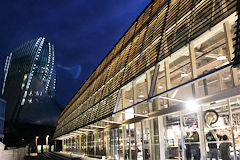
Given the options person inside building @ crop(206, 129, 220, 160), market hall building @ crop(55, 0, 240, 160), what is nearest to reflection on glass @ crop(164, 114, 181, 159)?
market hall building @ crop(55, 0, 240, 160)

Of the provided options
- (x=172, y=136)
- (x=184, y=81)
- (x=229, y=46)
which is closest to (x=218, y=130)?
(x=184, y=81)

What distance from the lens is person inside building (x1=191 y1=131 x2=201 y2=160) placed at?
300 inches

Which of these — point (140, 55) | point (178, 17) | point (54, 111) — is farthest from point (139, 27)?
point (54, 111)

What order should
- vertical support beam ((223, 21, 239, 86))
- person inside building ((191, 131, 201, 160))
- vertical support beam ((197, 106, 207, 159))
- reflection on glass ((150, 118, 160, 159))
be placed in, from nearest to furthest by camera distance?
vertical support beam ((223, 21, 239, 86)) < vertical support beam ((197, 106, 207, 159)) < person inside building ((191, 131, 201, 160)) < reflection on glass ((150, 118, 160, 159))

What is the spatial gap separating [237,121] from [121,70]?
830 centimetres

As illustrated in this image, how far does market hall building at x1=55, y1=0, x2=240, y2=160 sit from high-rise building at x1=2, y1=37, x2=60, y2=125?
7220cm

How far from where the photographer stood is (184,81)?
8484mm

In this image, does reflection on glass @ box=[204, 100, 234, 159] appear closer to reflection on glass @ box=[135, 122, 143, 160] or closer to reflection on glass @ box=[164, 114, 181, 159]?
reflection on glass @ box=[164, 114, 181, 159]

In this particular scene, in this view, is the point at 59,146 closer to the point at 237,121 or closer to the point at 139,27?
the point at 139,27

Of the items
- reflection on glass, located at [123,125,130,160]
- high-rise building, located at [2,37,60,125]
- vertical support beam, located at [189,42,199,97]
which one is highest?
high-rise building, located at [2,37,60,125]

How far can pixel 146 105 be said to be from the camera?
11.5 m

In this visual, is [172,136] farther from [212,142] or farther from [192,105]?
[212,142]

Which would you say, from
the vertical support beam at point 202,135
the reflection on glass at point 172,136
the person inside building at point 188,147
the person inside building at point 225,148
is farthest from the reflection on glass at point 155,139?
the person inside building at point 225,148

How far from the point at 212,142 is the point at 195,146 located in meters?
0.81
